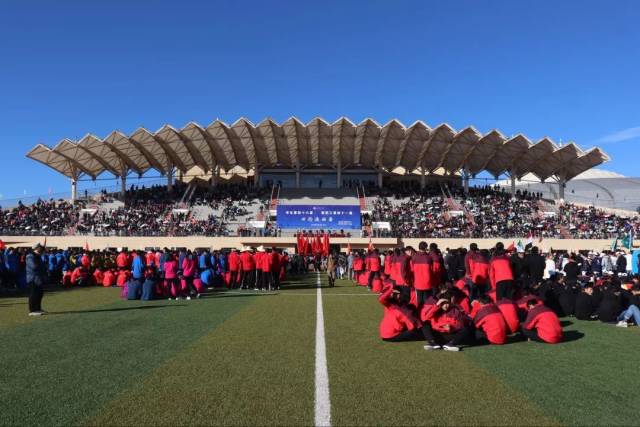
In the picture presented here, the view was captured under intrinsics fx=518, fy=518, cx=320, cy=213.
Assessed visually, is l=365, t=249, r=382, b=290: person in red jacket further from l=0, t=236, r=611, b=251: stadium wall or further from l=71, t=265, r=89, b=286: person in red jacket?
l=0, t=236, r=611, b=251: stadium wall

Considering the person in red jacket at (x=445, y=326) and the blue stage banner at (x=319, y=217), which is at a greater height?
the blue stage banner at (x=319, y=217)

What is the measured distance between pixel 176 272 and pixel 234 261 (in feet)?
14.4

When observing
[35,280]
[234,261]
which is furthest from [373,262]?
[35,280]

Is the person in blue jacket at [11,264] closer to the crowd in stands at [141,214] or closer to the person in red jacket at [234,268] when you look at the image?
the person in red jacket at [234,268]

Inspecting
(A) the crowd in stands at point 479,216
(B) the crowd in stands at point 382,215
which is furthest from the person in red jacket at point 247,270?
(A) the crowd in stands at point 479,216

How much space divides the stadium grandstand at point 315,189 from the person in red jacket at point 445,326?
35.2m

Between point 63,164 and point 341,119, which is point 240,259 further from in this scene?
point 63,164

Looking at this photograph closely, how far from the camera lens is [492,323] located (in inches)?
314

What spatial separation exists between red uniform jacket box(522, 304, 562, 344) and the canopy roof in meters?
41.4

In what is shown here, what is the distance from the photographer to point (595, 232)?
44125 millimetres

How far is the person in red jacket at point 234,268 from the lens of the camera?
1943 centimetres

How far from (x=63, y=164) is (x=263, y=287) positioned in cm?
4395

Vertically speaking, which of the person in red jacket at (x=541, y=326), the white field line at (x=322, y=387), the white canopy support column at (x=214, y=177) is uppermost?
the white canopy support column at (x=214, y=177)

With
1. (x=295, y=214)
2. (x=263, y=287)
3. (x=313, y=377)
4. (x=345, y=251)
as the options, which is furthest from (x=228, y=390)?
(x=295, y=214)
